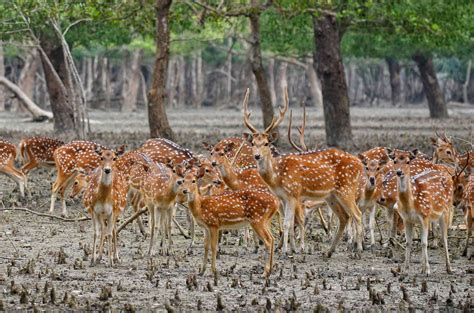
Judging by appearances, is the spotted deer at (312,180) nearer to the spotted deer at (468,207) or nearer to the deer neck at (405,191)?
the spotted deer at (468,207)

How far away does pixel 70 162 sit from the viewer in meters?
15.2

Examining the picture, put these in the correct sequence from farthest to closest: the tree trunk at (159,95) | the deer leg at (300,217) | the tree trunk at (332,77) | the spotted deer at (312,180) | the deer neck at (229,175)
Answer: the tree trunk at (332,77) → the tree trunk at (159,95) → the deer neck at (229,175) → the deer leg at (300,217) → the spotted deer at (312,180)

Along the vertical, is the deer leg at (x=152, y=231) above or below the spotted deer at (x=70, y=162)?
below

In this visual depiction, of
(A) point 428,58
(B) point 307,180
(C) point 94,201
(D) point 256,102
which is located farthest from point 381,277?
(D) point 256,102

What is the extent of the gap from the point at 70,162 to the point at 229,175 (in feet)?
9.87

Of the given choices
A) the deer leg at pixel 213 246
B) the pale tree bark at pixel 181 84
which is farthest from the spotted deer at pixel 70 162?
the pale tree bark at pixel 181 84

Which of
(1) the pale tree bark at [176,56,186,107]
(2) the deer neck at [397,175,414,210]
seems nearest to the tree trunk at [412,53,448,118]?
(1) the pale tree bark at [176,56,186,107]

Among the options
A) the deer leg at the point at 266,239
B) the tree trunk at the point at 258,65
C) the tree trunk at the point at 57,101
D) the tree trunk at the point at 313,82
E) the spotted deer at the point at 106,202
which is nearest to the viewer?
the deer leg at the point at 266,239

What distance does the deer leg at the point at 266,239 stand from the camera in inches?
419

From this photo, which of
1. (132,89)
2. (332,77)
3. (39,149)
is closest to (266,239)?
(39,149)

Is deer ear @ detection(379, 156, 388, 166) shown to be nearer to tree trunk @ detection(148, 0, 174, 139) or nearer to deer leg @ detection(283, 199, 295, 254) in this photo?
deer leg @ detection(283, 199, 295, 254)

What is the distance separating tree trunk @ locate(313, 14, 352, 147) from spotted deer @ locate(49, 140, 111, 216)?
9.71 meters

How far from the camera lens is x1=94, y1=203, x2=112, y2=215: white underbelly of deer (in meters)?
11.4

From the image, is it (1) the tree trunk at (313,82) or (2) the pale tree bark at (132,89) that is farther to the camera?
(1) the tree trunk at (313,82)
